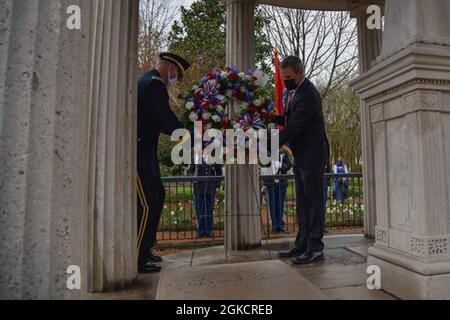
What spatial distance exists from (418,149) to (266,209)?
198 inches

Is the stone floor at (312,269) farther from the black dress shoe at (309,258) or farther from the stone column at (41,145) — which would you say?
the stone column at (41,145)

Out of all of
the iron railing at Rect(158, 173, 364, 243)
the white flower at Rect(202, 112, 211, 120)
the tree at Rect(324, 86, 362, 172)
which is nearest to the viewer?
the white flower at Rect(202, 112, 211, 120)

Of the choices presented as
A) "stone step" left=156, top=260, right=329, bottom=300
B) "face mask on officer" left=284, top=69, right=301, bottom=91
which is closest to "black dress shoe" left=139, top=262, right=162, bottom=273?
"stone step" left=156, top=260, right=329, bottom=300

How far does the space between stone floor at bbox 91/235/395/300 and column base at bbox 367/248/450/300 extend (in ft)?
0.31

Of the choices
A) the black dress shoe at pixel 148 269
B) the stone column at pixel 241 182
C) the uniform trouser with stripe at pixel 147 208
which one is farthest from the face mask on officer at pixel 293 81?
the black dress shoe at pixel 148 269

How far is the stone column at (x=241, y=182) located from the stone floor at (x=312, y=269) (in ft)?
0.83

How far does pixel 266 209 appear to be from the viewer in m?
7.62

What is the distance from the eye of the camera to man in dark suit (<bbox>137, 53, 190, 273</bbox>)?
4.11 m

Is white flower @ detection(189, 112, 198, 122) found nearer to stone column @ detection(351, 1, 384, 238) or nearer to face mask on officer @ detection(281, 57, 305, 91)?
face mask on officer @ detection(281, 57, 305, 91)

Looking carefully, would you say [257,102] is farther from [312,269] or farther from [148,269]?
[148,269]

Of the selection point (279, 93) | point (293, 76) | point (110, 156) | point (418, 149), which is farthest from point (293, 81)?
point (110, 156)

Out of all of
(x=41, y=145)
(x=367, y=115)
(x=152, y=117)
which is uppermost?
(x=367, y=115)
